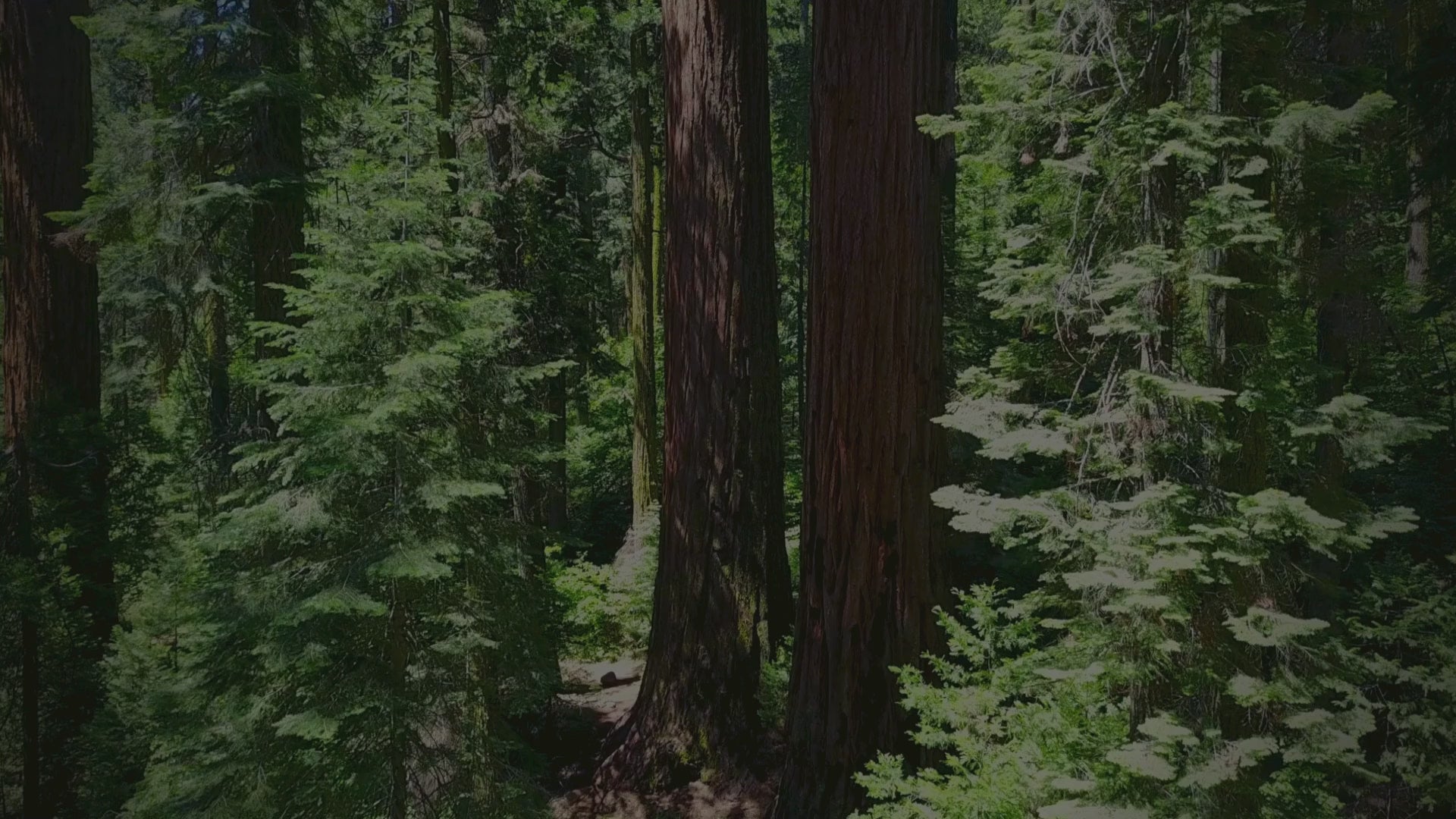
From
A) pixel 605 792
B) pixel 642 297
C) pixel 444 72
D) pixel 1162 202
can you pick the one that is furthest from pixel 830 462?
pixel 642 297

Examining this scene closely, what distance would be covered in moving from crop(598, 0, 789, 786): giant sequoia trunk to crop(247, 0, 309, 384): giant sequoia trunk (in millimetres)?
3019

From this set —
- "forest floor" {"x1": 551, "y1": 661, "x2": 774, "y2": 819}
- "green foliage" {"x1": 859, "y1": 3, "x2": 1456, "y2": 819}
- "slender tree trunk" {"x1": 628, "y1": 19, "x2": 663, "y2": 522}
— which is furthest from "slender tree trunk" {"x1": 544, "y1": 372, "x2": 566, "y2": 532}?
"green foliage" {"x1": 859, "y1": 3, "x2": 1456, "y2": 819}

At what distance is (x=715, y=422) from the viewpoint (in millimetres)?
5535

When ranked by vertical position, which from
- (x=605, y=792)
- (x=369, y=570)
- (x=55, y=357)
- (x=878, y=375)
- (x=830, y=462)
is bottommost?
(x=605, y=792)

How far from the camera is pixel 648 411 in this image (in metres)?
13.1

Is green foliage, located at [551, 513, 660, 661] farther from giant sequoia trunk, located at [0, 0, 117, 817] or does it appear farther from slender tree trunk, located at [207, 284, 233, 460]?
giant sequoia trunk, located at [0, 0, 117, 817]

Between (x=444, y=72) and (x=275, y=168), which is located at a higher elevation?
(x=444, y=72)

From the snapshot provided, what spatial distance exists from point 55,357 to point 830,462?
7.75m

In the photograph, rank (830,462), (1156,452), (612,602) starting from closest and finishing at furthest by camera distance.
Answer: (1156,452) < (830,462) < (612,602)

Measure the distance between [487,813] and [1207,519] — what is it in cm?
344

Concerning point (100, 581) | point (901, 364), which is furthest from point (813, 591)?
point (100, 581)

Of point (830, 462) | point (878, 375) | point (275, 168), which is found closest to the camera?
point (878, 375)

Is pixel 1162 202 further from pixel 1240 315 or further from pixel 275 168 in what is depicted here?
pixel 275 168

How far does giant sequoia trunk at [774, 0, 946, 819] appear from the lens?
3959 millimetres
